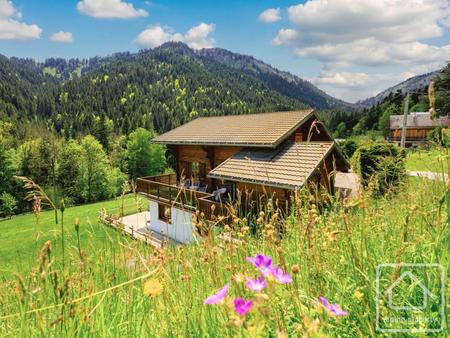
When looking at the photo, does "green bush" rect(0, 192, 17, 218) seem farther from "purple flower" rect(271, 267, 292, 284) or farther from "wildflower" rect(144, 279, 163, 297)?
"purple flower" rect(271, 267, 292, 284)

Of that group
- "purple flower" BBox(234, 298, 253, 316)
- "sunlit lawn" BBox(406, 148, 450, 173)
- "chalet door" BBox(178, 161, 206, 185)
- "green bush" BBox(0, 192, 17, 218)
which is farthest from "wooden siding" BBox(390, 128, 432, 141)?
"purple flower" BBox(234, 298, 253, 316)

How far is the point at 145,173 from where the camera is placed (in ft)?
214

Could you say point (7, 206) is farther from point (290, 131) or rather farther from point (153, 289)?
point (153, 289)

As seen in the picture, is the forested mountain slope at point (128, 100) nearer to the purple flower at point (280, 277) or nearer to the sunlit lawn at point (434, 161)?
the sunlit lawn at point (434, 161)

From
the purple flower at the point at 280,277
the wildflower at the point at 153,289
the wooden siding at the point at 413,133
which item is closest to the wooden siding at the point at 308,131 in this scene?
the wildflower at the point at 153,289

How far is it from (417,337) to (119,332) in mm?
1356

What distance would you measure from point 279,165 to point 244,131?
4.75m

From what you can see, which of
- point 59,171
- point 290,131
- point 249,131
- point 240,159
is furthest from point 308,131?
point 59,171

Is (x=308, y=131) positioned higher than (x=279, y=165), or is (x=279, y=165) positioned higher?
(x=308, y=131)

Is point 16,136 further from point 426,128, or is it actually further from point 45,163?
point 426,128

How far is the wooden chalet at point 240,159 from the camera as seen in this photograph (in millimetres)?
12047

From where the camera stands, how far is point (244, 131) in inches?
667

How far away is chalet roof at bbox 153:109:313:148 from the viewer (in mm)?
14902

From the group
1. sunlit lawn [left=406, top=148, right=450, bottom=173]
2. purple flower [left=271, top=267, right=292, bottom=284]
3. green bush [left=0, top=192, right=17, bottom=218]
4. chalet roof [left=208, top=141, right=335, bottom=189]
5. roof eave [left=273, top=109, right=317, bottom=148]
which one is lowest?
green bush [left=0, top=192, right=17, bottom=218]
